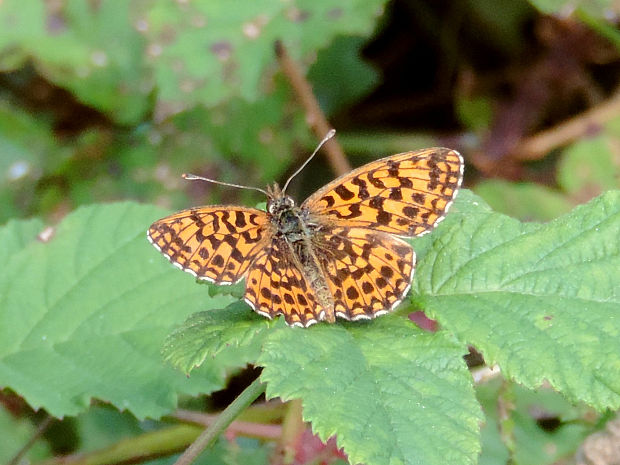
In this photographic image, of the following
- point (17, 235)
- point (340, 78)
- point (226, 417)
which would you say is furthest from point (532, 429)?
point (340, 78)

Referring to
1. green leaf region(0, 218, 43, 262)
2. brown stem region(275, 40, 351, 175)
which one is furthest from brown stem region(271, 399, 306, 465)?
brown stem region(275, 40, 351, 175)

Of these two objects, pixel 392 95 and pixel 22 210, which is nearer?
pixel 22 210

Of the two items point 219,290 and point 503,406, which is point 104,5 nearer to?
point 219,290

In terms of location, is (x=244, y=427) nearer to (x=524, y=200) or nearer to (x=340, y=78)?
(x=524, y=200)

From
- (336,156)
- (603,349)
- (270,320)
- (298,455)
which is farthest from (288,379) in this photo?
(336,156)

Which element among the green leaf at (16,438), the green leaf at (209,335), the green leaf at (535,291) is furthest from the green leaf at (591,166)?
the green leaf at (16,438)

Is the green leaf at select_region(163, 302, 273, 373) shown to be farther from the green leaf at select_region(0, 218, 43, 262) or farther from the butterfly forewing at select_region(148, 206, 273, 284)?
the green leaf at select_region(0, 218, 43, 262)
